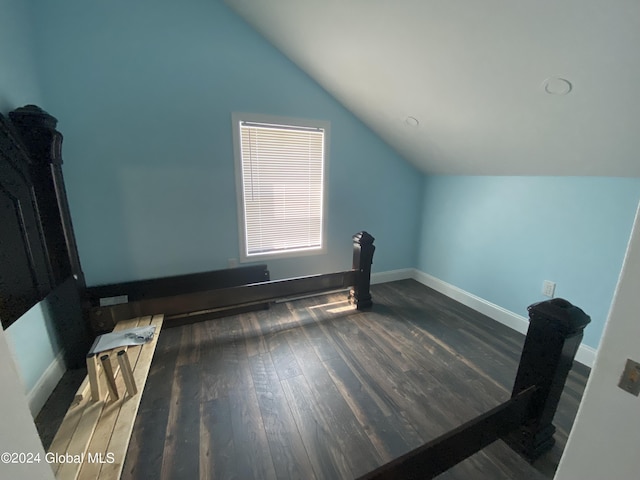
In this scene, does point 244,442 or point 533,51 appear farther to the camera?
point 244,442

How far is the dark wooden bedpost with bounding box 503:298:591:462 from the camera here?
1.19 metres

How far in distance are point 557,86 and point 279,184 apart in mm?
2247

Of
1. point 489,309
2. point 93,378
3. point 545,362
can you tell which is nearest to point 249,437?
point 93,378

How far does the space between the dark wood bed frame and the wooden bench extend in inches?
23.7

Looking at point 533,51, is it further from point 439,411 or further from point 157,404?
point 157,404

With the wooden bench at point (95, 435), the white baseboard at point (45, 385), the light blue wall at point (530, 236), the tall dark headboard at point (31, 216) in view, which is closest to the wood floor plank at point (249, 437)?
the wooden bench at point (95, 435)

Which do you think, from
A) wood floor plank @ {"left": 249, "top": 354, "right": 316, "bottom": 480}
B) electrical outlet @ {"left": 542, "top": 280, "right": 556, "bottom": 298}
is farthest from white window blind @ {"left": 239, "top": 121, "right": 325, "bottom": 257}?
electrical outlet @ {"left": 542, "top": 280, "right": 556, "bottom": 298}

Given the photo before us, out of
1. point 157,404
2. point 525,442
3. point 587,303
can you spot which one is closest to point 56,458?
point 157,404

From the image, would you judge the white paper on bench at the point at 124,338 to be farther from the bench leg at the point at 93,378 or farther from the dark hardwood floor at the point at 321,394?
the bench leg at the point at 93,378

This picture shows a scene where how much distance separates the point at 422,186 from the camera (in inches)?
140

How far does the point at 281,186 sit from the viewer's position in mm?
2881

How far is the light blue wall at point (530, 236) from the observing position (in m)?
1.91

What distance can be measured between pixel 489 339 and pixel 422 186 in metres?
1.99

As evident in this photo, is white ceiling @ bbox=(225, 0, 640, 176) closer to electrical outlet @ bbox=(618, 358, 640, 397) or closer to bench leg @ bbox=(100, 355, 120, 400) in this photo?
electrical outlet @ bbox=(618, 358, 640, 397)
